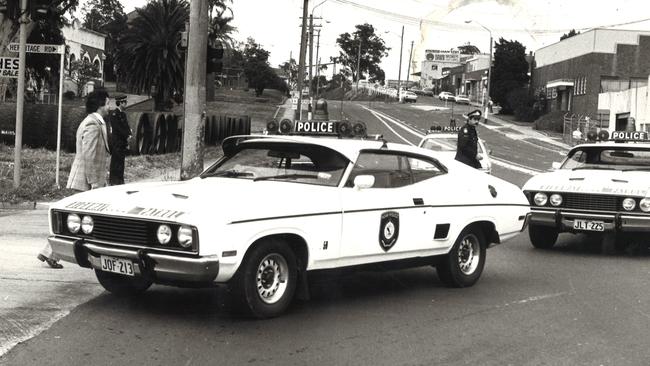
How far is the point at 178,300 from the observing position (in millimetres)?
7078

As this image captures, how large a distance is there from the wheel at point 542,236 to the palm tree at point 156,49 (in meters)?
37.5

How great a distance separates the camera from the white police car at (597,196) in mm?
10242

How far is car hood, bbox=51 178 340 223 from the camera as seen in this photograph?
19.1 feet

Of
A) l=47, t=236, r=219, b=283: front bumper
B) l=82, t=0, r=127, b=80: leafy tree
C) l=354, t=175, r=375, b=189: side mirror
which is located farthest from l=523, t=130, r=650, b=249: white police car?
l=82, t=0, r=127, b=80: leafy tree

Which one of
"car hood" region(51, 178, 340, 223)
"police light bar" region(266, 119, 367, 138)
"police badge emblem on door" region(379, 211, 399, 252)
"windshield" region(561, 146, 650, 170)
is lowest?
"police badge emblem on door" region(379, 211, 399, 252)

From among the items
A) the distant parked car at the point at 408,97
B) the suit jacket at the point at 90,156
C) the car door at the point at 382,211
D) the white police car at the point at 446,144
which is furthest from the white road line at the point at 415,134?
the car door at the point at 382,211

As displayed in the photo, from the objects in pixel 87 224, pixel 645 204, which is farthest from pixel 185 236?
pixel 645 204

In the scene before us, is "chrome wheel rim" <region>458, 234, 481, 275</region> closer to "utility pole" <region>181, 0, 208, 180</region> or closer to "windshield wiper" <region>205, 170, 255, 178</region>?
"windshield wiper" <region>205, 170, 255, 178</region>

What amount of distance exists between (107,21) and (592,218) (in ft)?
364

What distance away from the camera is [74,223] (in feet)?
21.0

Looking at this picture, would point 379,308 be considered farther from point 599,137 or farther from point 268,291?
point 599,137

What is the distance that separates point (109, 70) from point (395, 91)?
42.8 metres

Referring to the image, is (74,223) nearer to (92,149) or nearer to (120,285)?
(120,285)

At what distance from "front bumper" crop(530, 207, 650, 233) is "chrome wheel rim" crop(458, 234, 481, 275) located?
2.62 metres
